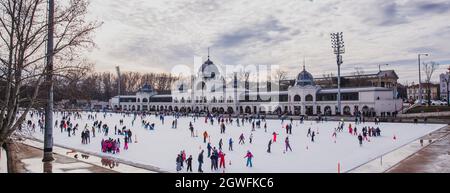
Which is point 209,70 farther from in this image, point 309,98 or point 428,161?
point 428,161

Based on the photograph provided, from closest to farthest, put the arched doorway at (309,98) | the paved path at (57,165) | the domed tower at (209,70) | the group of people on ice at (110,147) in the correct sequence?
the paved path at (57,165) → the group of people on ice at (110,147) → the arched doorway at (309,98) → the domed tower at (209,70)

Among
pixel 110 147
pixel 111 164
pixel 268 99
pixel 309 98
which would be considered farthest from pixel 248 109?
pixel 111 164

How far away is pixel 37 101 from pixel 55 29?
282 cm

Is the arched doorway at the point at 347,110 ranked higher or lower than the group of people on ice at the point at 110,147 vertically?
higher

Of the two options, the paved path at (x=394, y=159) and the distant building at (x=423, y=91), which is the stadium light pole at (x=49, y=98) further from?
the distant building at (x=423, y=91)

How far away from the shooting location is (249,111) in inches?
2847

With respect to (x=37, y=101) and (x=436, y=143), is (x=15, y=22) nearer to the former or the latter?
(x=37, y=101)

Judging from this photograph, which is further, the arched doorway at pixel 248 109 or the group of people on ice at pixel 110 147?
the arched doorway at pixel 248 109

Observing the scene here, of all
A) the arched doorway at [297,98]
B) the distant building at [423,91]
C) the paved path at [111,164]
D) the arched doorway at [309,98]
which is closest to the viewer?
the paved path at [111,164]

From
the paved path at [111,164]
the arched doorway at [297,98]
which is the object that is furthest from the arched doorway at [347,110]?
the paved path at [111,164]

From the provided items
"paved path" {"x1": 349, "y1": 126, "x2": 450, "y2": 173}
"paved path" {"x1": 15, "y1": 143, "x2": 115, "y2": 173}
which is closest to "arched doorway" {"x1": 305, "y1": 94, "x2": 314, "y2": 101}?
"paved path" {"x1": 349, "y1": 126, "x2": 450, "y2": 173}

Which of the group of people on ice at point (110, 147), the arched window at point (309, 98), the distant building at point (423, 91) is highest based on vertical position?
the distant building at point (423, 91)

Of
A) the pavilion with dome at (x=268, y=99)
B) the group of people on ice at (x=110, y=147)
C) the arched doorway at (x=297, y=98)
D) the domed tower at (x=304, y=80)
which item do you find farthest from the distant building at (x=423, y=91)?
the group of people on ice at (x=110, y=147)
